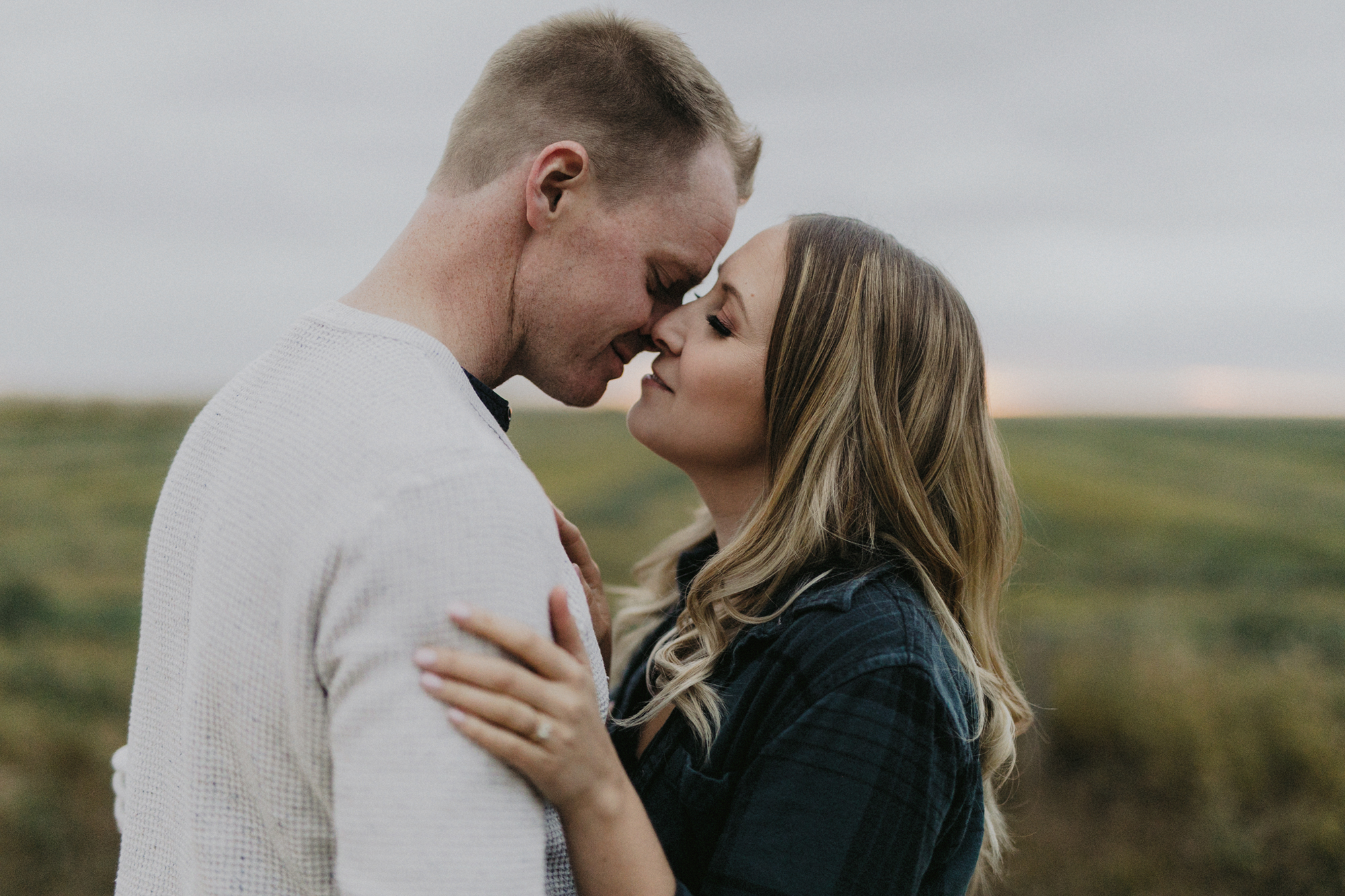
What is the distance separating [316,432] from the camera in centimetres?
141

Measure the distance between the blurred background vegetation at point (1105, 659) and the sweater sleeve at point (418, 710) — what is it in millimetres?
2103

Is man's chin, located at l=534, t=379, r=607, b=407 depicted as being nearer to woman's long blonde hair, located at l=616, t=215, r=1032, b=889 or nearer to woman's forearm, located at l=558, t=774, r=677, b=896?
woman's long blonde hair, located at l=616, t=215, r=1032, b=889

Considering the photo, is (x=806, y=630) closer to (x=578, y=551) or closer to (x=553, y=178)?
(x=578, y=551)

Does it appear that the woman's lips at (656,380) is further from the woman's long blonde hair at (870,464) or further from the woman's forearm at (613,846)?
the woman's forearm at (613,846)

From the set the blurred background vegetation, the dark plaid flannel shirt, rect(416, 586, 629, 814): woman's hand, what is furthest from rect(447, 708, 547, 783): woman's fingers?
the blurred background vegetation

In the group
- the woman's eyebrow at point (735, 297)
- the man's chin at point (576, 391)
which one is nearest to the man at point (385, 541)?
the man's chin at point (576, 391)

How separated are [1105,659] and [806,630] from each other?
1090cm

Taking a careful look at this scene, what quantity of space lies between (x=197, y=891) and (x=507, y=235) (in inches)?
53.1

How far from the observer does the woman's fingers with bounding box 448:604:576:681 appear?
1.22 m

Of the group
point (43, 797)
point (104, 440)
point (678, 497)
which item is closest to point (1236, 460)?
point (678, 497)

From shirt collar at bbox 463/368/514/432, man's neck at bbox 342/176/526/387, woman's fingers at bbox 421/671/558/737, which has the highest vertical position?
man's neck at bbox 342/176/526/387

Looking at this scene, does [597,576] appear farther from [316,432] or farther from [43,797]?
[43,797]

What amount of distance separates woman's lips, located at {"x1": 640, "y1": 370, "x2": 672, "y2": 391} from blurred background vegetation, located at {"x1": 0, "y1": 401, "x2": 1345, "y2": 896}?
4.14 feet

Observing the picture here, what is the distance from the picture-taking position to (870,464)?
2.27 meters
